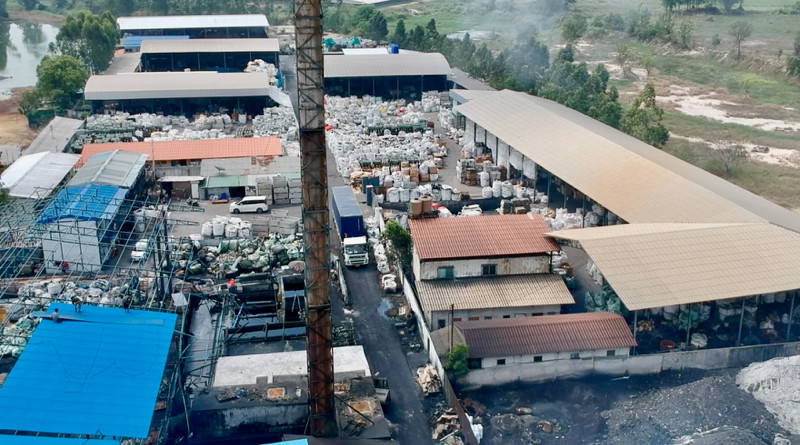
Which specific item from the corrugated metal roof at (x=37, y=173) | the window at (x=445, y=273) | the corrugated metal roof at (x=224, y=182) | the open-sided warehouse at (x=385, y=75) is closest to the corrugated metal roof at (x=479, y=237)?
the window at (x=445, y=273)

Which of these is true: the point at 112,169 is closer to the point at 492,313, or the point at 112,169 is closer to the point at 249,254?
the point at 249,254

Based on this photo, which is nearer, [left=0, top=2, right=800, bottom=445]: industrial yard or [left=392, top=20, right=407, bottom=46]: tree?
[left=0, top=2, right=800, bottom=445]: industrial yard

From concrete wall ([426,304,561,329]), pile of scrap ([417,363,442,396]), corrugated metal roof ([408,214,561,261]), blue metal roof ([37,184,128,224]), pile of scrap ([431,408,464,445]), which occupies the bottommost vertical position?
pile of scrap ([431,408,464,445])

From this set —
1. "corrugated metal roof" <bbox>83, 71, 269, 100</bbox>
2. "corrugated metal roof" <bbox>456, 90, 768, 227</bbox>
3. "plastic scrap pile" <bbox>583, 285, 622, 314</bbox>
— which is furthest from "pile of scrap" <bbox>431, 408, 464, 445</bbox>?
"corrugated metal roof" <bbox>83, 71, 269, 100</bbox>

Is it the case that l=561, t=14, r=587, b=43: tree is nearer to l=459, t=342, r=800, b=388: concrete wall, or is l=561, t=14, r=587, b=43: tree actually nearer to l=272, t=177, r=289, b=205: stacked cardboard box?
l=272, t=177, r=289, b=205: stacked cardboard box

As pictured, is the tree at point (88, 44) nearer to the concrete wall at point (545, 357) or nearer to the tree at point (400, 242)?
the tree at point (400, 242)

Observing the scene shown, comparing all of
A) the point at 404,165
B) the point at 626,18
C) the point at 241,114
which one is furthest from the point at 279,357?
the point at 626,18
